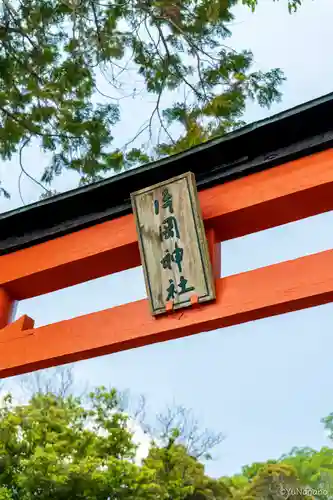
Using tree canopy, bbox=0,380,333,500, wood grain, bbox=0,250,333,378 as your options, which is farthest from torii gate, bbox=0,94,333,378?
tree canopy, bbox=0,380,333,500

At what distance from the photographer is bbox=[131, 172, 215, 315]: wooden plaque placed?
5.14 ft

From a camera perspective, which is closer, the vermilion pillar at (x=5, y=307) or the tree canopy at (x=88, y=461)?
the vermilion pillar at (x=5, y=307)

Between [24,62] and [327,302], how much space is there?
8.01 ft

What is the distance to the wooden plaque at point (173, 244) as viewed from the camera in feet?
5.14

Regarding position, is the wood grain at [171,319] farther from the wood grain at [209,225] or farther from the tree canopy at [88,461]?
the tree canopy at [88,461]

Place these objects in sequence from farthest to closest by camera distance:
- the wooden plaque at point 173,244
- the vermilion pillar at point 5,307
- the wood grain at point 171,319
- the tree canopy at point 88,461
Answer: the tree canopy at point 88,461 → the vermilion pillar at point 5,307 → the wooden plaque at point 173,244 → the wood grain at point 171,319

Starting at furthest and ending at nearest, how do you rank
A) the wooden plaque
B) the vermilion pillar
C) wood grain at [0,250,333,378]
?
the vermilion pillar
the wooden plaque
wood grain at [0,250,333,378]

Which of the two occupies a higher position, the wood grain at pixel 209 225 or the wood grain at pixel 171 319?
the wood grain at pixel 209 225

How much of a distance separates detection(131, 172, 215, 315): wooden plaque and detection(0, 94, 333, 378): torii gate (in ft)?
0.18

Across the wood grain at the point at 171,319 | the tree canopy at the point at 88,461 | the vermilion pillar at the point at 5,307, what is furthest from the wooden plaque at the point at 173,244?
the tree canopy at the point at 88,461

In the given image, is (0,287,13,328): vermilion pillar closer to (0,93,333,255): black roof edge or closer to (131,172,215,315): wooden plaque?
(0,93,333,255): black roof edge

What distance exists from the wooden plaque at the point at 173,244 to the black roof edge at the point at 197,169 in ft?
0.32

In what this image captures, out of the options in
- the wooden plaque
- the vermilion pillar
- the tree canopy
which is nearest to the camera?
the wooden plaque

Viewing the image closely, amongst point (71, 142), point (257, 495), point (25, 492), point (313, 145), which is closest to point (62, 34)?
point (71, 142)
